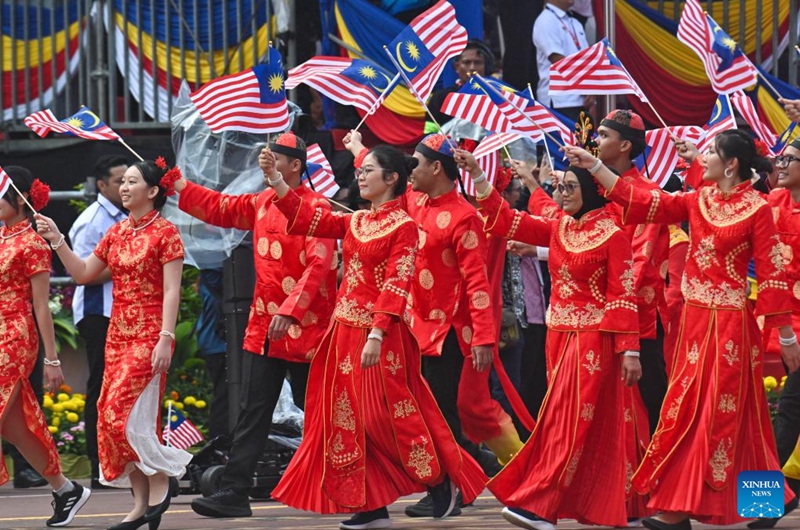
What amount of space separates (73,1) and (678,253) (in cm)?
578

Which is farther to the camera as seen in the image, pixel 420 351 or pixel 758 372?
pixel 420 351

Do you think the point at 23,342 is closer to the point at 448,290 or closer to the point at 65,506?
the point at 65,506

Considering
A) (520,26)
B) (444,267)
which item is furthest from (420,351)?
(520,26)

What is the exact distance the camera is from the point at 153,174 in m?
8.95

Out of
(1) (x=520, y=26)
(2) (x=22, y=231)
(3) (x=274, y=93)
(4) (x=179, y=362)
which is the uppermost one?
(1) (x=520, y=26)

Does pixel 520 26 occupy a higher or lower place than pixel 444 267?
higher

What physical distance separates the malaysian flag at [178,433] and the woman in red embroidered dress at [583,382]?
3162mm

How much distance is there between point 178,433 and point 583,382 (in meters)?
3.49

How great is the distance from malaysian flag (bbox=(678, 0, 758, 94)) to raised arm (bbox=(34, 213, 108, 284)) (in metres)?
3.66

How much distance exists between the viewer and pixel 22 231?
9500 millimetres

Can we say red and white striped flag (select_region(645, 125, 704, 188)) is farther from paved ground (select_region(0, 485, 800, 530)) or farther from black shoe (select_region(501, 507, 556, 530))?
black shoe (select_region(501, 507, 556, 530))

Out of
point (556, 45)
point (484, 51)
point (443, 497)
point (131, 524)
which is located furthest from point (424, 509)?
point (556, 45)

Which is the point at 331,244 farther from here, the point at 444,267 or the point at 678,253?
the point at 678,253

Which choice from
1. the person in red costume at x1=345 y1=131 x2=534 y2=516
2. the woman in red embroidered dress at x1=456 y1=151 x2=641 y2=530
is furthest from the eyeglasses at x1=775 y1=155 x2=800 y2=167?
the person in red costume at x1=345 y1=131 x2=534 y2=516
